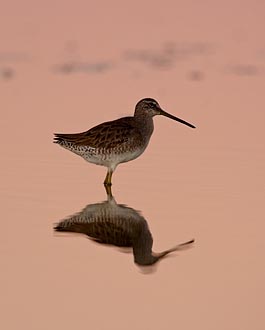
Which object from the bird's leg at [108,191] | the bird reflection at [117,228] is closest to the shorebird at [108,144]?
the bird's leg at [108,191]

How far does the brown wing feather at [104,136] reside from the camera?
1182 centimetres

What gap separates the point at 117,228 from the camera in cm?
970

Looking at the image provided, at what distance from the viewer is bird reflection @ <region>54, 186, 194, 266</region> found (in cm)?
902

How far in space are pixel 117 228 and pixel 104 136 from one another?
7.62 ft

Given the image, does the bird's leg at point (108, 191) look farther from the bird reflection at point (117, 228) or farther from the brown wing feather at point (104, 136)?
the brown wing feather at point (104, 136)

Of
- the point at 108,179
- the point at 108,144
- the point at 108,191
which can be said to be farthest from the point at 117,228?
the point at 108,144

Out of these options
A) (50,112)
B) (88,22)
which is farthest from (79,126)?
(88,22)

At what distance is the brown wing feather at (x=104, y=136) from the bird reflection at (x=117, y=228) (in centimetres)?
137

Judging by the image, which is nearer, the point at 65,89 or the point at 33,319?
the point at 33,319

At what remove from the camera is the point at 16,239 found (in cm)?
920

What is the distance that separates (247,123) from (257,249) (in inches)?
204

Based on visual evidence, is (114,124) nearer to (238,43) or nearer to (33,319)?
(33,319)

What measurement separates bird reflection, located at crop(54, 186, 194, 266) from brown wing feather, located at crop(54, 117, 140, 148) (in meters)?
1.37

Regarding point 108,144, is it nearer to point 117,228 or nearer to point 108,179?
point 108,179
